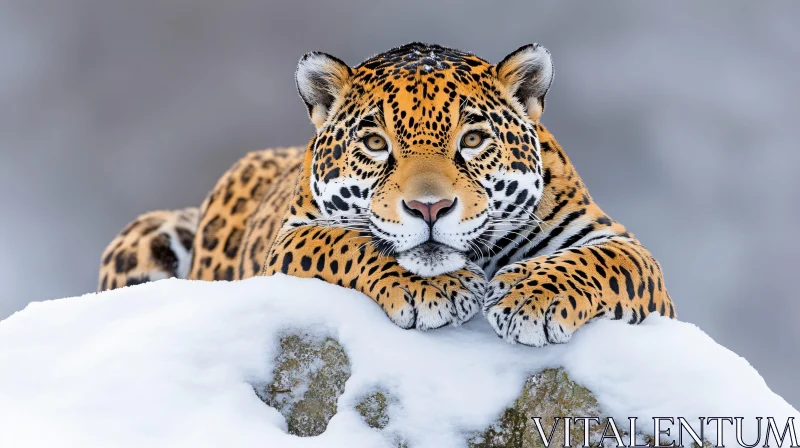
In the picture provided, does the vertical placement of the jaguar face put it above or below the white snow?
above

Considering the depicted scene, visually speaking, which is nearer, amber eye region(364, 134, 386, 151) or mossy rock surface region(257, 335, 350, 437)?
mossy rock surface region(257, 335, 350, 437)

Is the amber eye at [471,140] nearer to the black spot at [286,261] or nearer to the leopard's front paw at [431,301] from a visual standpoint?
the leopard's front paw at [431,301]

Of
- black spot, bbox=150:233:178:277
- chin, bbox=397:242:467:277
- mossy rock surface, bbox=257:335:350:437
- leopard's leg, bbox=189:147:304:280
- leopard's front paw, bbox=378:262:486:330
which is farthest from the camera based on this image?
black spot, bbox=150:233:178:277

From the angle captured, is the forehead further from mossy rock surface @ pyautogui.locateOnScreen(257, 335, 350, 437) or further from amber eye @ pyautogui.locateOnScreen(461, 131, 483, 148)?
mossy rock surface @ pyautogui.locateOnScreen(257, 335, 350, 437)

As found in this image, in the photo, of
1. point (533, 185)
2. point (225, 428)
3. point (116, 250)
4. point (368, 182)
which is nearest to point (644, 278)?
point (533, 185)

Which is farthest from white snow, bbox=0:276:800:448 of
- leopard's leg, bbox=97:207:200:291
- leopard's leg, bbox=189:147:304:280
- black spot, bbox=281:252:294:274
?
leopard's leg, bbox=97:207:200:291

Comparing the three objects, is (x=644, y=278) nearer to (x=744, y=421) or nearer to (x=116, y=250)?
(x=744, y=421)
